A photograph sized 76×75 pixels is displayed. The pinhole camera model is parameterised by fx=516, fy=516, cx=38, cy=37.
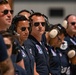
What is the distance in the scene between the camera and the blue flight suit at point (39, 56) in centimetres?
708

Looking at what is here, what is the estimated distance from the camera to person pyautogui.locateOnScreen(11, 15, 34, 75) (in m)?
6.52

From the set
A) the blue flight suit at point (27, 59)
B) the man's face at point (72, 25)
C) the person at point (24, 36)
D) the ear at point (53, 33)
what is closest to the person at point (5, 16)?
the person at point (24, 36)

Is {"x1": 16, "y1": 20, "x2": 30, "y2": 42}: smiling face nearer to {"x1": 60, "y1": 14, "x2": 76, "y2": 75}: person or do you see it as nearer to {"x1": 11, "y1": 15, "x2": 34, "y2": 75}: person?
{"x1": 11, "y1": 15, "x2": 34, "y2": 75}: person

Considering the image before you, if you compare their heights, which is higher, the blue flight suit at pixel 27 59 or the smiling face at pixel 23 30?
the smiling face at pixel 23 30

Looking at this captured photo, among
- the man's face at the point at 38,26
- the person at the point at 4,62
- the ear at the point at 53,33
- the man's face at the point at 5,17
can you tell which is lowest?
the ear at the point at 53,33

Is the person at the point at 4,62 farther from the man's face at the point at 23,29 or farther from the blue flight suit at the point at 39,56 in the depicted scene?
the blue flight suit at the point at 39,56

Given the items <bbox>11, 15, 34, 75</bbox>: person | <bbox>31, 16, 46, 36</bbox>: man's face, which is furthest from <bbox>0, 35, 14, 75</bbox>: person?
<bbox>31, 16, 46, 36</bbox>: man's face

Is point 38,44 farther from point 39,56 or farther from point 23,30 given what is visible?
point 23,30

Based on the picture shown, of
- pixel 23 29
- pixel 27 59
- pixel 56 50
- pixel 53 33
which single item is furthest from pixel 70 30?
pixel 27 59

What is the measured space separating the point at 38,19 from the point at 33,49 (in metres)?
0.46

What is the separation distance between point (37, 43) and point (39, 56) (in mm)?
238

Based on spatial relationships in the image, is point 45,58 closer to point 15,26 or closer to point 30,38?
point 30,38

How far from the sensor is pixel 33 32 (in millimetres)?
7184

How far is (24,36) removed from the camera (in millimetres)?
6559
